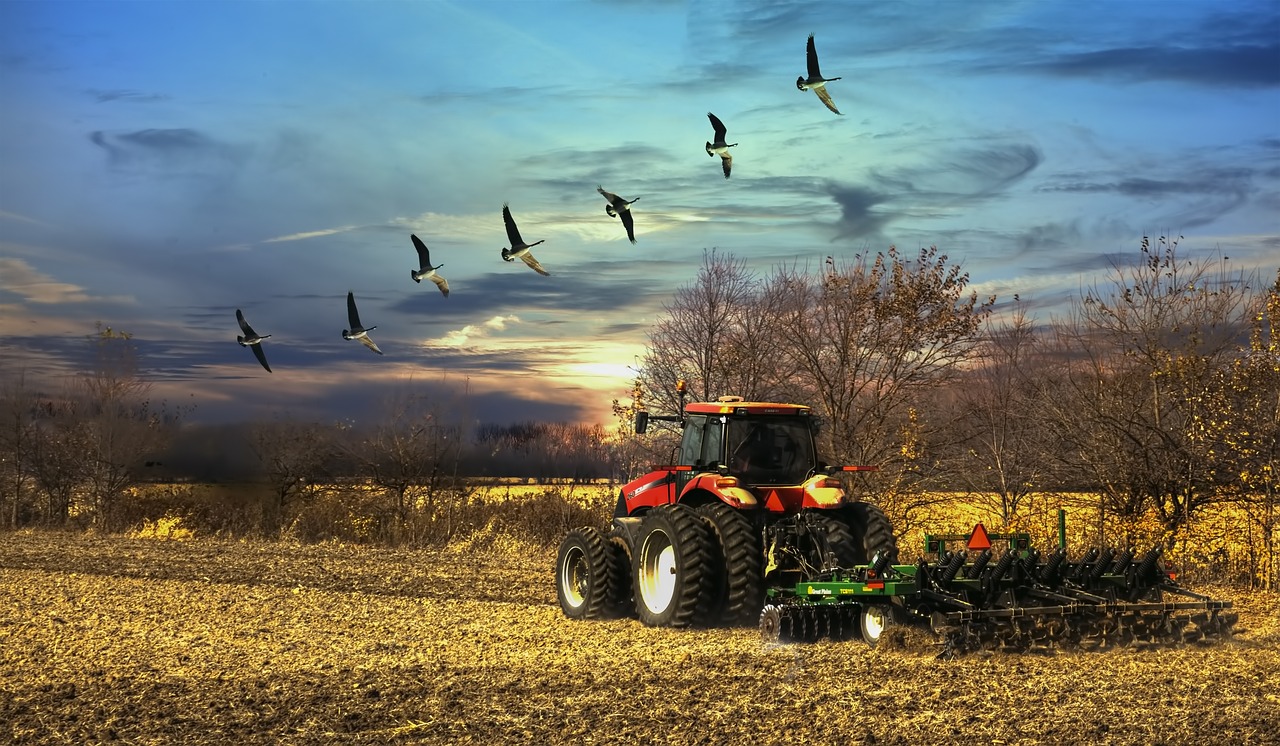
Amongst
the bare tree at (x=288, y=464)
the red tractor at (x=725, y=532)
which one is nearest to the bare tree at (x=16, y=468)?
the bare tree at (x=288, y=464)

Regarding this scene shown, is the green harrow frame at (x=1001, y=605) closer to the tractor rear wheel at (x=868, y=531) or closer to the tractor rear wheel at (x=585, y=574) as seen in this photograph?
the tractor rear wheel at (x=868, y=531)

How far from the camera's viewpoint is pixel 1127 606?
10.6 m

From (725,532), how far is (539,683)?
269cm

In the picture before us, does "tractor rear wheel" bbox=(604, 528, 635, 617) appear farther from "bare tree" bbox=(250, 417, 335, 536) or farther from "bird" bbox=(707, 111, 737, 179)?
"bare tree" bbox=(250, 417, 335, 536)

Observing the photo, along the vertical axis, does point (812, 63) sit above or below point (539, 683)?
above

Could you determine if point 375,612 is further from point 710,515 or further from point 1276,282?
point 1276,282

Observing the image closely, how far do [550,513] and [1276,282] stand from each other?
13318 millimetres

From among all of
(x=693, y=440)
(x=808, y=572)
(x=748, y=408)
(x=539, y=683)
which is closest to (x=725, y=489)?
(x=748, y=408)

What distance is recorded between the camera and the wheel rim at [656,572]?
1201 cm

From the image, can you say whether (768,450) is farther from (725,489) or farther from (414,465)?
(414,465)

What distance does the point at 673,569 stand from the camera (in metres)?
11.8

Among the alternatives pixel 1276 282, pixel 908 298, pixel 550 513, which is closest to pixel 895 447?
pixel 908 298

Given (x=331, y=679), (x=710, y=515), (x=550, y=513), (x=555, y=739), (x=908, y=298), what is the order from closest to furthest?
1. (x=555, y=739)
2. (x=331, y=679)
3. (x=710, y=515)
4. (x=550, y=513)
5. (x=908, y=298)

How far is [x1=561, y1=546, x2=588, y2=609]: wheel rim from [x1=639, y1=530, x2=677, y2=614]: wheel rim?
1.22m
